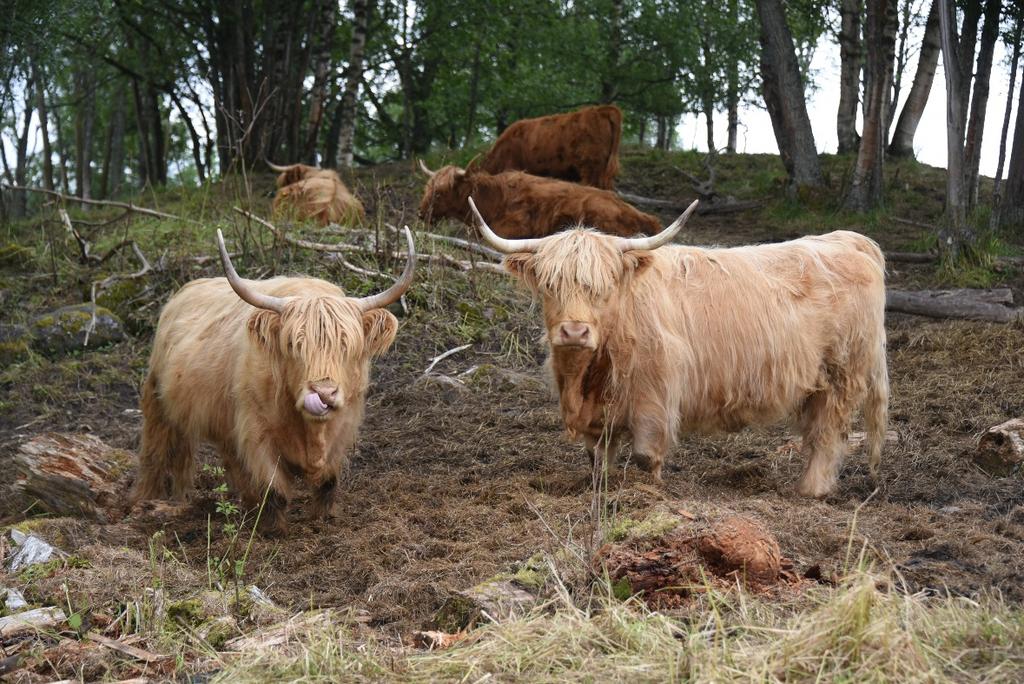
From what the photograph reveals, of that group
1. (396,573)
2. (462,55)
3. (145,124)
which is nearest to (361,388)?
(396,573)

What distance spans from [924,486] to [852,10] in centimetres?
1165

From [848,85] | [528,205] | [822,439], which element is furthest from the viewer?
[848,85]

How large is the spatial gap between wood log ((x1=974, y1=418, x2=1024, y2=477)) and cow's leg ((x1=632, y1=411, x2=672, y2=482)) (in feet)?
5.35

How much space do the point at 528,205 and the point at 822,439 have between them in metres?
5.50

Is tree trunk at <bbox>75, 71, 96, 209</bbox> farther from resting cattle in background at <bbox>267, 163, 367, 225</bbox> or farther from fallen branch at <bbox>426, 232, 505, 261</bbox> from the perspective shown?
fallen branch at <bbox>426, 232, 505, 261</bbox>

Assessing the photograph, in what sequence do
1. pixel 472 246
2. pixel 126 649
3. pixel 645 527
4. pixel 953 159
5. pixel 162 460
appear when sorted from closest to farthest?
1. pixel 126 649
2. pixel 645 527
3. pixel 162 460
4. pixel 472 246
5. pixel 953 159

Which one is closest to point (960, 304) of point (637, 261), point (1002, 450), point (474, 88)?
point (1002, 450)

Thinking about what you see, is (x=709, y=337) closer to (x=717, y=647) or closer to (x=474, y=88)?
(x=717, y=647)

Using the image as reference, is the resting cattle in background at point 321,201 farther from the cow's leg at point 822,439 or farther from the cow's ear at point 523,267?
the cow's leg at point 822,439

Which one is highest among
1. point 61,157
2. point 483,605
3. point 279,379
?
point 61,157

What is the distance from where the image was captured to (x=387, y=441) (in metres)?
7.27

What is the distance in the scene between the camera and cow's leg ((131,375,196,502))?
6.46 m

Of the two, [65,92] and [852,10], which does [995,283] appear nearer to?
[852,10]

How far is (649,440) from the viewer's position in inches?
221
